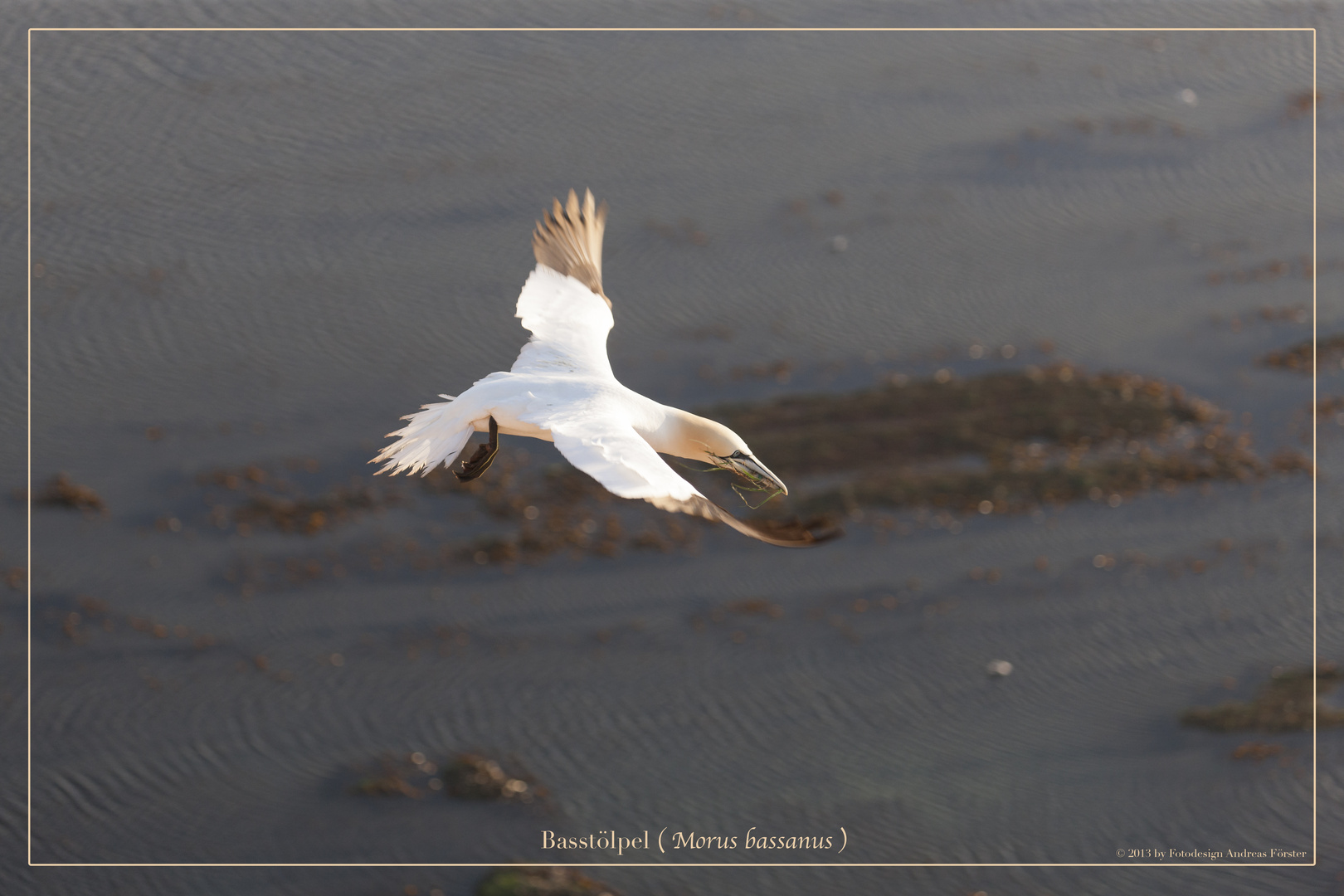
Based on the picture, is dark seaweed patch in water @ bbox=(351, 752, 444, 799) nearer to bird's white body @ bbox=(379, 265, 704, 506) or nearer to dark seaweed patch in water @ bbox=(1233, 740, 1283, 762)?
bird's white body @ bbox=(379, 265, 704, 506)

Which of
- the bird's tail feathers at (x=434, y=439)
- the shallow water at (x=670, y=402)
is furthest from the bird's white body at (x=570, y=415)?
the shallow water at (x=670, y=402)

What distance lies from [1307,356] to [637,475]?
13064 millimetres

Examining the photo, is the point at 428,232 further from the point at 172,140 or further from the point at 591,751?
the point at 591,751

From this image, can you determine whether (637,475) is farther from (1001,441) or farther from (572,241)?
(1001,441)

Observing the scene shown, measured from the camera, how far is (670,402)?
14148mm

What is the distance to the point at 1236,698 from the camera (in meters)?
13.8

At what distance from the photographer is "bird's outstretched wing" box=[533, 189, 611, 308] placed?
748 centimetres

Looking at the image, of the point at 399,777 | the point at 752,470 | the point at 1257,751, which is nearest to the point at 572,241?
the point at 752,470

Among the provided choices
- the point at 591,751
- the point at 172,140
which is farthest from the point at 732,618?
the point at 172,140

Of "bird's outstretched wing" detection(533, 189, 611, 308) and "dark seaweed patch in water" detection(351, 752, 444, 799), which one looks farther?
"dark seaweed patch in water" detection(351, 752, 444, 799)

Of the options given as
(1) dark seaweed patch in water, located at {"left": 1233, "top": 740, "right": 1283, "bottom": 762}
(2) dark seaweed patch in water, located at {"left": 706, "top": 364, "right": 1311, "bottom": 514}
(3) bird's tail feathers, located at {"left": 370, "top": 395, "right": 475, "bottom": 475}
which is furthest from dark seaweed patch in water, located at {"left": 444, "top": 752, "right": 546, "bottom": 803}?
(3) bird's tail feathers, located at {"left": 370, "top": 395, "right": 475, "bottom": 475}

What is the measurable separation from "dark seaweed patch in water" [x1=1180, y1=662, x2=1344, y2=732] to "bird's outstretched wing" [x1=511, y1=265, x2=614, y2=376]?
9568 millimetres

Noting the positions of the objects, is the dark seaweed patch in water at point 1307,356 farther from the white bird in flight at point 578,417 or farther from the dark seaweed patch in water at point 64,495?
the dark seaweed patch in water at point 64,495

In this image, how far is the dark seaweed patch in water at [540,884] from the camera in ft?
41.7
